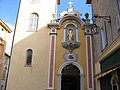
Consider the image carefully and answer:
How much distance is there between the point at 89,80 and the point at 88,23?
511 centimetres

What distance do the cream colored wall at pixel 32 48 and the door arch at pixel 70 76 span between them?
1.31 m

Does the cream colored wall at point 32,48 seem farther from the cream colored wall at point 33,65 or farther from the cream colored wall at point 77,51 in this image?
the cream colored wall at point 77,51

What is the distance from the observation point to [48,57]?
14219 mm

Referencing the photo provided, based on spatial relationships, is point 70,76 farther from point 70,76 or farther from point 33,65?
point 33,65

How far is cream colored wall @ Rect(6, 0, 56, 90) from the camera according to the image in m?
13.5

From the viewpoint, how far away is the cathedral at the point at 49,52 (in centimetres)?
1355

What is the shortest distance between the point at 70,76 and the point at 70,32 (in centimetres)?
387

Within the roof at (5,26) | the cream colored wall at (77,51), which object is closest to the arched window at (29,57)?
the cream colored wall at (77,51)

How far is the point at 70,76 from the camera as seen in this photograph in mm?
14258

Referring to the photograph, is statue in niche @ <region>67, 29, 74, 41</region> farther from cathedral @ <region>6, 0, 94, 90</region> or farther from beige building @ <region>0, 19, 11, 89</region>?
beige building @ <region>0, 19, 11, 89</region>

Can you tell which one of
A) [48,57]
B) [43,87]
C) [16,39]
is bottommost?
[43,87]

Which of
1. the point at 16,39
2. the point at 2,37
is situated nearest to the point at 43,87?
the point at 16,39

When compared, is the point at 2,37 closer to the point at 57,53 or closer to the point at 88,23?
the point at 57,53

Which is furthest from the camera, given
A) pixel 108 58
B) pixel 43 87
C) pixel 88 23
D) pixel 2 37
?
pixel 2 37
